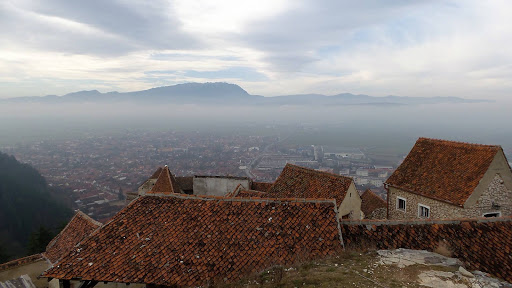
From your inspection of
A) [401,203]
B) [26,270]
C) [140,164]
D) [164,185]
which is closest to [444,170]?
[401,203]

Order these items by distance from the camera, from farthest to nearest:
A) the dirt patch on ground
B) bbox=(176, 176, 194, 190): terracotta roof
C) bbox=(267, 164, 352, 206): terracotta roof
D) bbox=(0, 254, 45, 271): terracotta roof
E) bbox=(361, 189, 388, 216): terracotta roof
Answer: bbox=(176, 176, 194, 190): terracotta roof < bbox=(361, 189, 388, 216): terracotta roof < bbox=(0, 254, 45, 271): terracotta roof < bbox=(267, 164, 352, 206): terracotta roof < the dirt patch on ground

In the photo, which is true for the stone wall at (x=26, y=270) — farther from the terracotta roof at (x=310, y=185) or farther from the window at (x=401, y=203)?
the window at (x=401, y=203)

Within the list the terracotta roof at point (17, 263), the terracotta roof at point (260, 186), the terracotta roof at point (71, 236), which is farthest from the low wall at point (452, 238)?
the terracotta roof at point (17, 263)

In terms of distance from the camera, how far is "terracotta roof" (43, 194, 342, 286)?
8266 mm

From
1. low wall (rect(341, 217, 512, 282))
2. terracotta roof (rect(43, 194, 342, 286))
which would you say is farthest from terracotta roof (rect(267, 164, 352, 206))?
terracotta roof (rect(43, 194, 342, 286))

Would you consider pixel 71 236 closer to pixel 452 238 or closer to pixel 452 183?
pixel 452 238

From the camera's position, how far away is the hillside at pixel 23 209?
42.1 m

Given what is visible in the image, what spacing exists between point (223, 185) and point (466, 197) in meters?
14.3

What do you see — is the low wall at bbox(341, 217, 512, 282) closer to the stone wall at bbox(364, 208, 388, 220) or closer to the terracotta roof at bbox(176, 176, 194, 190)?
the stone wall at bbox(364, 208, 388, 220)

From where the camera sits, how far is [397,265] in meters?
7.84

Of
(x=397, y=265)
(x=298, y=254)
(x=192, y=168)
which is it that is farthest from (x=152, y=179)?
(x=192, y=168)

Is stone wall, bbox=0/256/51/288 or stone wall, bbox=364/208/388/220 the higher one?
stone wall, bbox=364/208/388/220

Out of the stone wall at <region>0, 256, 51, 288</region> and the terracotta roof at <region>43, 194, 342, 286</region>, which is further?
the stone wall at <region>0, 256, 51, 288</region>

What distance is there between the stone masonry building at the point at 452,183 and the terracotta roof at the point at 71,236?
15.3 metres
